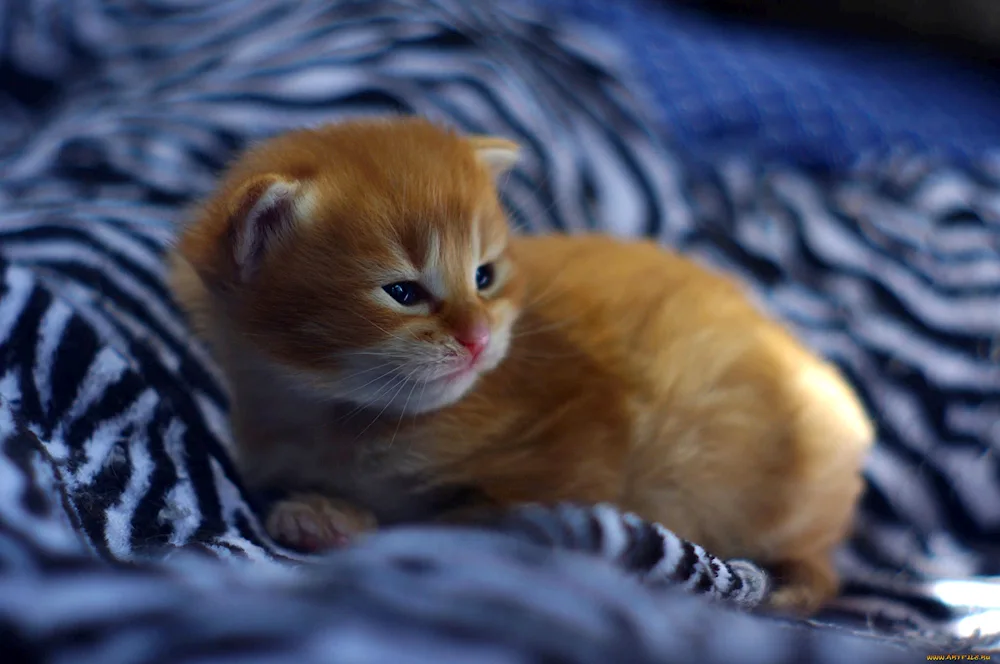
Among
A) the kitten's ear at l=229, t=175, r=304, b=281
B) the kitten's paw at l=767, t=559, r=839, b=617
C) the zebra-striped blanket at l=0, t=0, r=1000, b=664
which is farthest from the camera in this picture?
the kitten's paw at l=767, t=559, r=839, b=617

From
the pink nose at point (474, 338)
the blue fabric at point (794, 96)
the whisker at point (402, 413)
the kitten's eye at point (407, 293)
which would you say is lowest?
the whisker at point (402, 413)

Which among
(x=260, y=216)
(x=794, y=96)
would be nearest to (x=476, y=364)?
(x=260, y=216)

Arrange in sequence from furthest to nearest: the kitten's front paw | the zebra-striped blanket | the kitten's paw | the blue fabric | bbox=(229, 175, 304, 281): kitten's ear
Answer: the blue fabric
the kitten's paw
the kitten's front paw
bbox=(229, 175, 304, 281): kitten's ear
the zebra-striped blanket

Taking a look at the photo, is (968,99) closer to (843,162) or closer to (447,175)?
(843,162)

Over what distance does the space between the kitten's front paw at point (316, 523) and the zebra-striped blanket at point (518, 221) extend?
35mm

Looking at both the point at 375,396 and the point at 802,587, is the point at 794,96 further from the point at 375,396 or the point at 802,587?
the point at 375,396

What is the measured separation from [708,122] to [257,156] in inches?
43.9

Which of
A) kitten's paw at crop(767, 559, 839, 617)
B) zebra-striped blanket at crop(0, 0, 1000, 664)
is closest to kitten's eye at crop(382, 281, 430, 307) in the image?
zebra-striped blanket at crop(0, 0, 1000, 664)

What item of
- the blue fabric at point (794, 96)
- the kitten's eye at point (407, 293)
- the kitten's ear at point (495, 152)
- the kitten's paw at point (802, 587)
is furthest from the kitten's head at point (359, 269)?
the blue fabric at point (794, 96)

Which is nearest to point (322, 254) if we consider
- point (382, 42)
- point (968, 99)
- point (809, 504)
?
point (809, 504)

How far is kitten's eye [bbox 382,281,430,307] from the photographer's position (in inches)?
30.8

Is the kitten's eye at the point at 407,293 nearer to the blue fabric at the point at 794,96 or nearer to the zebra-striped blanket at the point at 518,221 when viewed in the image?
the zebra-striped blanket at the point at 518,221

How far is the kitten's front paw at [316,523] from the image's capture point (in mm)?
845

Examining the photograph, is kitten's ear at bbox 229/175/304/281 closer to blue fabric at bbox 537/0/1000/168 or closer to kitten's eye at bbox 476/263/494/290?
kitten's eye at bbox 476/263/494/290
